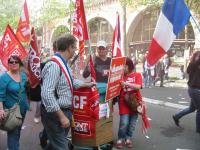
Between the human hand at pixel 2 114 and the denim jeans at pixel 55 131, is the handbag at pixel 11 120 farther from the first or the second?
the denim jeans at pixel 55 131

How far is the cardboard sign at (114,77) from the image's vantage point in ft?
16.7

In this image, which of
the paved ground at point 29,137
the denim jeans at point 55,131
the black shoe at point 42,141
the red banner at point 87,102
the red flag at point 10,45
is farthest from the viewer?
the red flag at point 10,45

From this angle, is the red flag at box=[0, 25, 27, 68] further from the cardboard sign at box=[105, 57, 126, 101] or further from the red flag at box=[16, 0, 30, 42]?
the cardboard sign at box=[105, 57, 126, 101]

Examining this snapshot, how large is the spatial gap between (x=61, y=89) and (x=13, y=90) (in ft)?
3.68

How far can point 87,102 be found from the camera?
487cm

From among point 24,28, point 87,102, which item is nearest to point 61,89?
point 87,102

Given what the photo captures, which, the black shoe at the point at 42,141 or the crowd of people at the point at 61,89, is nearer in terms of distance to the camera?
the crowd of people at the point at 61,89

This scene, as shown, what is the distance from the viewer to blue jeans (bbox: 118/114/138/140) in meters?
6.18

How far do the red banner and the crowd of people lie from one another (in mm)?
116

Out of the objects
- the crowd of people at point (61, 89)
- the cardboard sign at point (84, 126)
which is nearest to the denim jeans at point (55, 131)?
the crowd of people at point (61, 89)

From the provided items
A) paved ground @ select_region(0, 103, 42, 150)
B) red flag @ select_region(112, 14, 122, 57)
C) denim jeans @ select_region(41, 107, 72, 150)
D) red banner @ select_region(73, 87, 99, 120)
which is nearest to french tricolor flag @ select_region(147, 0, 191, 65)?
red flag @ select_region(112, 14, 122, 57)

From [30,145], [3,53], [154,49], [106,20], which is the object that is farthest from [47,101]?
[106,20]

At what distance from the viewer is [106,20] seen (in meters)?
35.0

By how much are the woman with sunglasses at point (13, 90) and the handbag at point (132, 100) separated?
1.71 m
